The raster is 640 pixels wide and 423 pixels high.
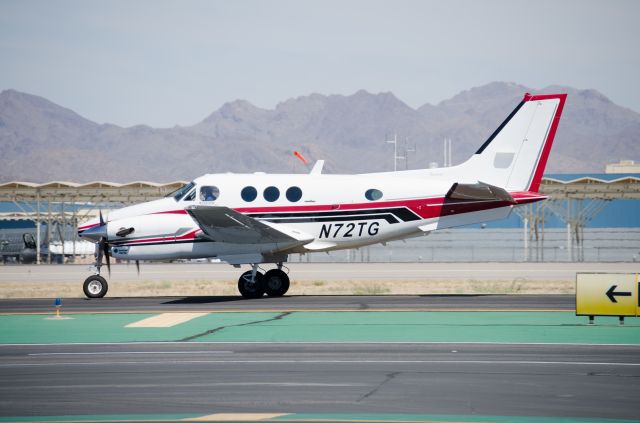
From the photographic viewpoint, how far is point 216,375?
15.6 meters

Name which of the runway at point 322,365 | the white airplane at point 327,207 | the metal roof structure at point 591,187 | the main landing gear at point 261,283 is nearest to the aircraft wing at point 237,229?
the white airplane at point 327,207

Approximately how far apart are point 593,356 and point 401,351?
11.6ft

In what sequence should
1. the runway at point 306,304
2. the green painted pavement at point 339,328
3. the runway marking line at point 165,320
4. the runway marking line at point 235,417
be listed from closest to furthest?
the runway marking line at point 235,417
the green painted pavement at point 339,328
the runway marking line at point 165,320
the runway at point 306,304

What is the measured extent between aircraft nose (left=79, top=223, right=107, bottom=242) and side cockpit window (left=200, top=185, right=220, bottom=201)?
3.25m

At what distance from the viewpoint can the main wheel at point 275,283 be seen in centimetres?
3039

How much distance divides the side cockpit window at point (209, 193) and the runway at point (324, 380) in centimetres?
1111

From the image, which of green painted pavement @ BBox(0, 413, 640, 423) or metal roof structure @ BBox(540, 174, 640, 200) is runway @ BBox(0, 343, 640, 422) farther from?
metal roof structure @ BBox(540, 174, 640, 200)

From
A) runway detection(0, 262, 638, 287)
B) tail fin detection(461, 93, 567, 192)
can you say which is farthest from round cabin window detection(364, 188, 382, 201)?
runway detection(0, 262, 638, 287)

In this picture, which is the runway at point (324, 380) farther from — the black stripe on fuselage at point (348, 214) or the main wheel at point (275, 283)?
the main wheel at point (275, 283)

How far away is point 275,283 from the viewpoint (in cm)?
3042

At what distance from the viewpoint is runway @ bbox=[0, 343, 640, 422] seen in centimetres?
1303

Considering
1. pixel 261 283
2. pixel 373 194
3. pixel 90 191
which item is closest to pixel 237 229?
pixel 261 283

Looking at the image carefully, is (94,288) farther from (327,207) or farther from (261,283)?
(327,207)

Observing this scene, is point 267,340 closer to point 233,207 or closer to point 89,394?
point 89,394
